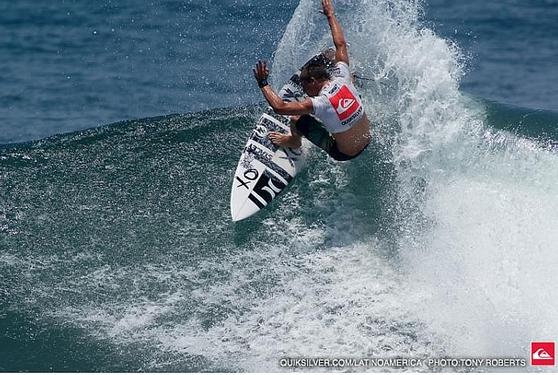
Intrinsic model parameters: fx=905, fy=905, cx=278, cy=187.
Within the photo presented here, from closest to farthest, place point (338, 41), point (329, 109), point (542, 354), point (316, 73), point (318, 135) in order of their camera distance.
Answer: point (542, 354), point (329, 109), point (316, 73), point (318, 135), point (338, 41)

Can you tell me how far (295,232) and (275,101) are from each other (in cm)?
176

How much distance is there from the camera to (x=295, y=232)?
11.7m

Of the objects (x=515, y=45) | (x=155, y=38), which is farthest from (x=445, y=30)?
(x=155, y=38)

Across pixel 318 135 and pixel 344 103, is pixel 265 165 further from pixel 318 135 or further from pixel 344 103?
pixel 344 103

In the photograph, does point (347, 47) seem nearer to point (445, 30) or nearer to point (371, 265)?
point (371, 265)

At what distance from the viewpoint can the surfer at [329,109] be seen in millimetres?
11273

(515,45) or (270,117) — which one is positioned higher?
(270,117)

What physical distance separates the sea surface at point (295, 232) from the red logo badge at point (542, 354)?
5.0 inches

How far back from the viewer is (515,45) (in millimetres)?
19234

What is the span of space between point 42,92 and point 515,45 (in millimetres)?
9824

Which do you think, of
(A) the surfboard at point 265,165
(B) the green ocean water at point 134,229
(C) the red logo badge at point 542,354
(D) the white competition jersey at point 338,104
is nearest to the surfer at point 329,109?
(D) the white competition jersey at point 338,104

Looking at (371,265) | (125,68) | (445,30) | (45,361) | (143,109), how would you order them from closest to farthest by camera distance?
(45,361) → (371,265) → (143,109) → (125,68) → (445,30)

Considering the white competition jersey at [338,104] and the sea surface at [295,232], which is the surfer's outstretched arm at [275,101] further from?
the sea surface at [295,232]

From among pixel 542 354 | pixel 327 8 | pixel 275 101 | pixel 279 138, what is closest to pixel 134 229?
pixel 279 138
